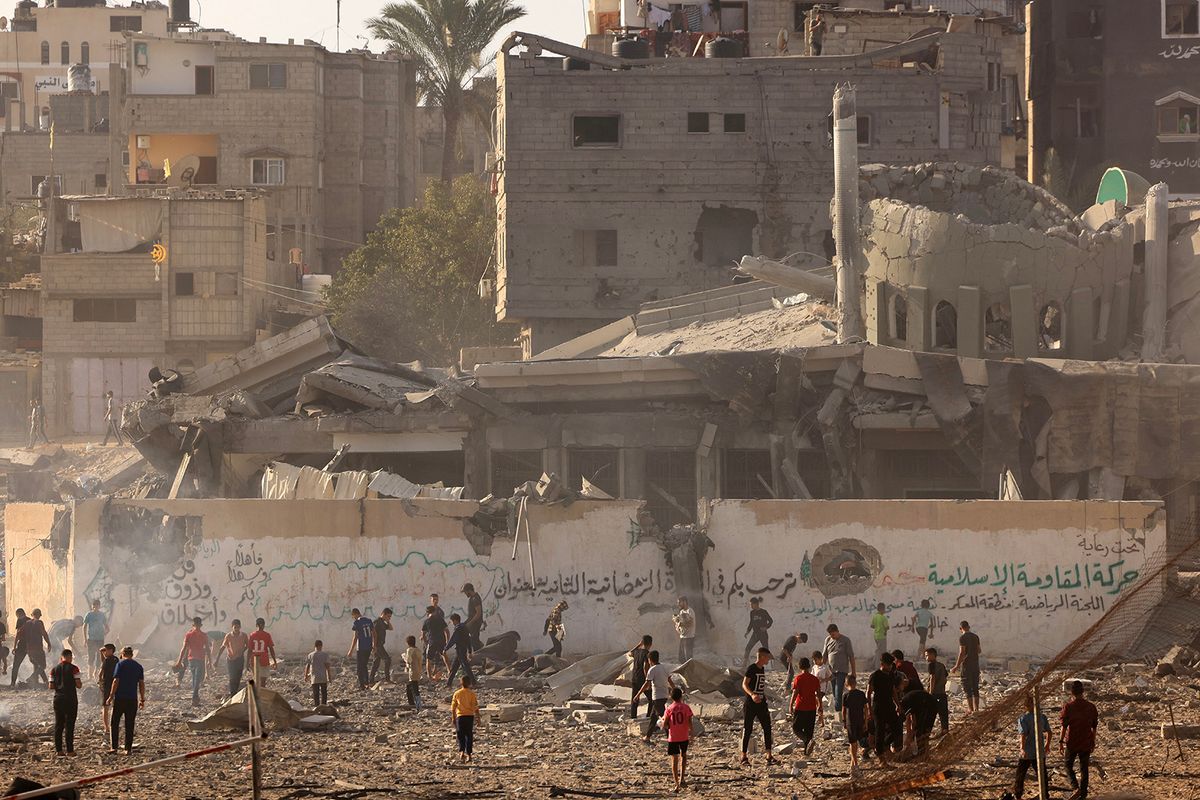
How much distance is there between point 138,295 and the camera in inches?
2047

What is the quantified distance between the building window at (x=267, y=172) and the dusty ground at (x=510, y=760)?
4142 centimetres

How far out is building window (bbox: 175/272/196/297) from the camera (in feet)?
170

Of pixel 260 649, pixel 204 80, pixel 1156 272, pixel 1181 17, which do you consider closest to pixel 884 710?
pixel 260 649

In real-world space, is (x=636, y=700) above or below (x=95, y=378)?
below

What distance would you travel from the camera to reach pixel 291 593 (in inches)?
1022

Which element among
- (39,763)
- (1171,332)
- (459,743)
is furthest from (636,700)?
(1171,332)

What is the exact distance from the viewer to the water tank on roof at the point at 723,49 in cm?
4975

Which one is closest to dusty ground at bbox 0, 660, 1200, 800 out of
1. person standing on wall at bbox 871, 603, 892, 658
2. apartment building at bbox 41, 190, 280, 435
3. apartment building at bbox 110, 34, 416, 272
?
person standing on wall at bbox 871, 603, 892, 658

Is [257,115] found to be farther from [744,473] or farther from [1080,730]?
[1080,730]

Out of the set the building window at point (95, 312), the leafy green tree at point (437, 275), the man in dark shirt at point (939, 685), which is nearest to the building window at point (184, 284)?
the building window at point (95, 312)

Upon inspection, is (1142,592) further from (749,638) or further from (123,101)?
(123,101)

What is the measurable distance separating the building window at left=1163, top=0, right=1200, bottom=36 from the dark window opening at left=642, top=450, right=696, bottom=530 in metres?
30.4

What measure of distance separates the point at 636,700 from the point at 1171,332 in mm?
16539

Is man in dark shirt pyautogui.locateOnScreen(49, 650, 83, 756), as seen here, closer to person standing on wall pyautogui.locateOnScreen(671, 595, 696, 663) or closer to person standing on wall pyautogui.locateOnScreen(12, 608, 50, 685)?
person standing on wall pyautogui.locateOnScreen(12, 608, 50, 685)
